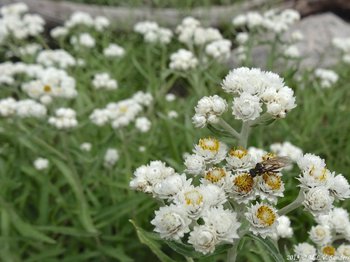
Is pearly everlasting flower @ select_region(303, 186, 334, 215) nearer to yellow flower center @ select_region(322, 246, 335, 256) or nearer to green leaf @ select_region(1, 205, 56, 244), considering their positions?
yellow flower center @ select_region(322, 246, 335, 256)

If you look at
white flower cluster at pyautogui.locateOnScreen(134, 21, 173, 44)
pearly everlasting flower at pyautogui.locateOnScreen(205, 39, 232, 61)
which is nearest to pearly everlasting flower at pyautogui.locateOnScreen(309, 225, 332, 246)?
pearly everlasting flower at pyautogui.locateOnScreen(205, 39, 232, 61)

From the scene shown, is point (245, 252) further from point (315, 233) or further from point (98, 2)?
point (98, 2)

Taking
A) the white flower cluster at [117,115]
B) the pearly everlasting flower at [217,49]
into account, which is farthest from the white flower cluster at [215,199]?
the pearly everlasting flower at [217,49]

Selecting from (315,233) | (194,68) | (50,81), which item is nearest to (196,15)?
(194,68)

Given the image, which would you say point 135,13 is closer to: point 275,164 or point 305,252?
point 305,252

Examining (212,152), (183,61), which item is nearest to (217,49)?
(183,61)

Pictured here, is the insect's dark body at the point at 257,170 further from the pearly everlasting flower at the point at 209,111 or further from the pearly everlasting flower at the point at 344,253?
the pearly everlasting flower at the point at 344,253

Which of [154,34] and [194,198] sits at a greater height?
[194,198]

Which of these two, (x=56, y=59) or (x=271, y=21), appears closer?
(x=271, y=21)
